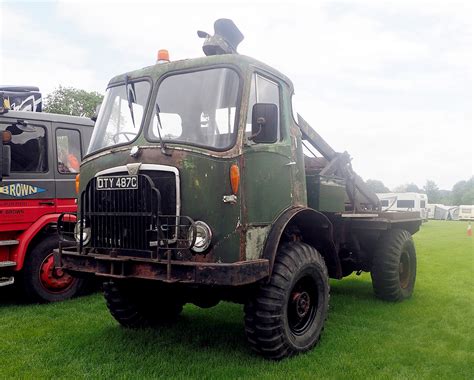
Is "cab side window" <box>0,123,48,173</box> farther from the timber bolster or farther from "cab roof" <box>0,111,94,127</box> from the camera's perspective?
the timber bolster

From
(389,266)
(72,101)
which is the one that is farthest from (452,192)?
(389,266)

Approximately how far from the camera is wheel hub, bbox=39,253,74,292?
727cm

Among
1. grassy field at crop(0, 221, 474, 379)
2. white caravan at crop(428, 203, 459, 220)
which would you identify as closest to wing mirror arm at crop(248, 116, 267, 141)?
grassy field at crop(0, 221, 474, 379)

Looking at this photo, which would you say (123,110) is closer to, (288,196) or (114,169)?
(114,169)

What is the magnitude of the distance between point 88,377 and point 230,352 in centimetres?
142

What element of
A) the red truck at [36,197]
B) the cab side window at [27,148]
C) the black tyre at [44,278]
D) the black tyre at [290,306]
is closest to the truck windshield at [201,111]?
the black tyre at [290,306]

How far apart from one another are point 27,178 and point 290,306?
4.30 meters

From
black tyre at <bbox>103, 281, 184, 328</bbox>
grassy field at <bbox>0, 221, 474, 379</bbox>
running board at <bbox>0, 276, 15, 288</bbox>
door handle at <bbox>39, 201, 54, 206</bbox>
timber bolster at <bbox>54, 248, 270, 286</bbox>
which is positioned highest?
door handle at <bbox>39, 201, 54, 206</bbox>

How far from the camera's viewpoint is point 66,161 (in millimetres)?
7715

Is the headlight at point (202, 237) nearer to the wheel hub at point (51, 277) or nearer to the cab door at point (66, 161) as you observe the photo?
the wheel hub at point (51, 277)

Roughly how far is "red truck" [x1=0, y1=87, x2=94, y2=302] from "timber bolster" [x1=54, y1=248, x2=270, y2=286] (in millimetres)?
2469

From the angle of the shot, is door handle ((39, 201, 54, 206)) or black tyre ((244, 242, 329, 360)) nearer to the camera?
black tyre ((244, 242, 329, 360))

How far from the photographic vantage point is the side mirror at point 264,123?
15.0 ft

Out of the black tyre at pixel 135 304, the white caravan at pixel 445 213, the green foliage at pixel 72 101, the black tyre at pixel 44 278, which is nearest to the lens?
the black tyre at pixel 135 304
